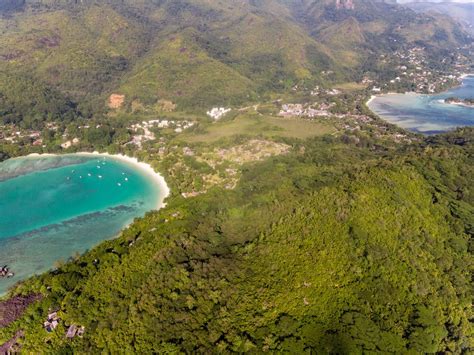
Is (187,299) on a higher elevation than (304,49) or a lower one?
lower

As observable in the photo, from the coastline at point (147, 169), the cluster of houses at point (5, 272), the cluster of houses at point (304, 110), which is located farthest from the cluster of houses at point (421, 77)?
the cluster of houses at point (5, 272)

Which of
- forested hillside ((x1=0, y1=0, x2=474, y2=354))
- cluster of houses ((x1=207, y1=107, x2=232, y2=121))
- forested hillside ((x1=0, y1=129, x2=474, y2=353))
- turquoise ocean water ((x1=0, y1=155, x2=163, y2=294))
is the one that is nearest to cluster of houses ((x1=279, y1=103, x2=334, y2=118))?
forested hillside ((x1=0, y1=0, x2=474, y2=354))

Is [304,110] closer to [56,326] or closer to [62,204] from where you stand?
[62,204]

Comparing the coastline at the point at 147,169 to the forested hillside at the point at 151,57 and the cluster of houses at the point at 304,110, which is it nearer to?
the forested hillside at the point at 151,57

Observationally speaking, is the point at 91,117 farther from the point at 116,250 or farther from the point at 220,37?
the point at 220,37

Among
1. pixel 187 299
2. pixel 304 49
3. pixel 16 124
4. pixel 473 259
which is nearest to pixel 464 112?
pixel 304 49

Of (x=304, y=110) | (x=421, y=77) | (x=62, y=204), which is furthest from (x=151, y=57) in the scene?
(x=421, y=77)

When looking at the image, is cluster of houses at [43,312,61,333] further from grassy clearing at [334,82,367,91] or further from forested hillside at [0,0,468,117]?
grassy clearing at [334,82,367,91]
